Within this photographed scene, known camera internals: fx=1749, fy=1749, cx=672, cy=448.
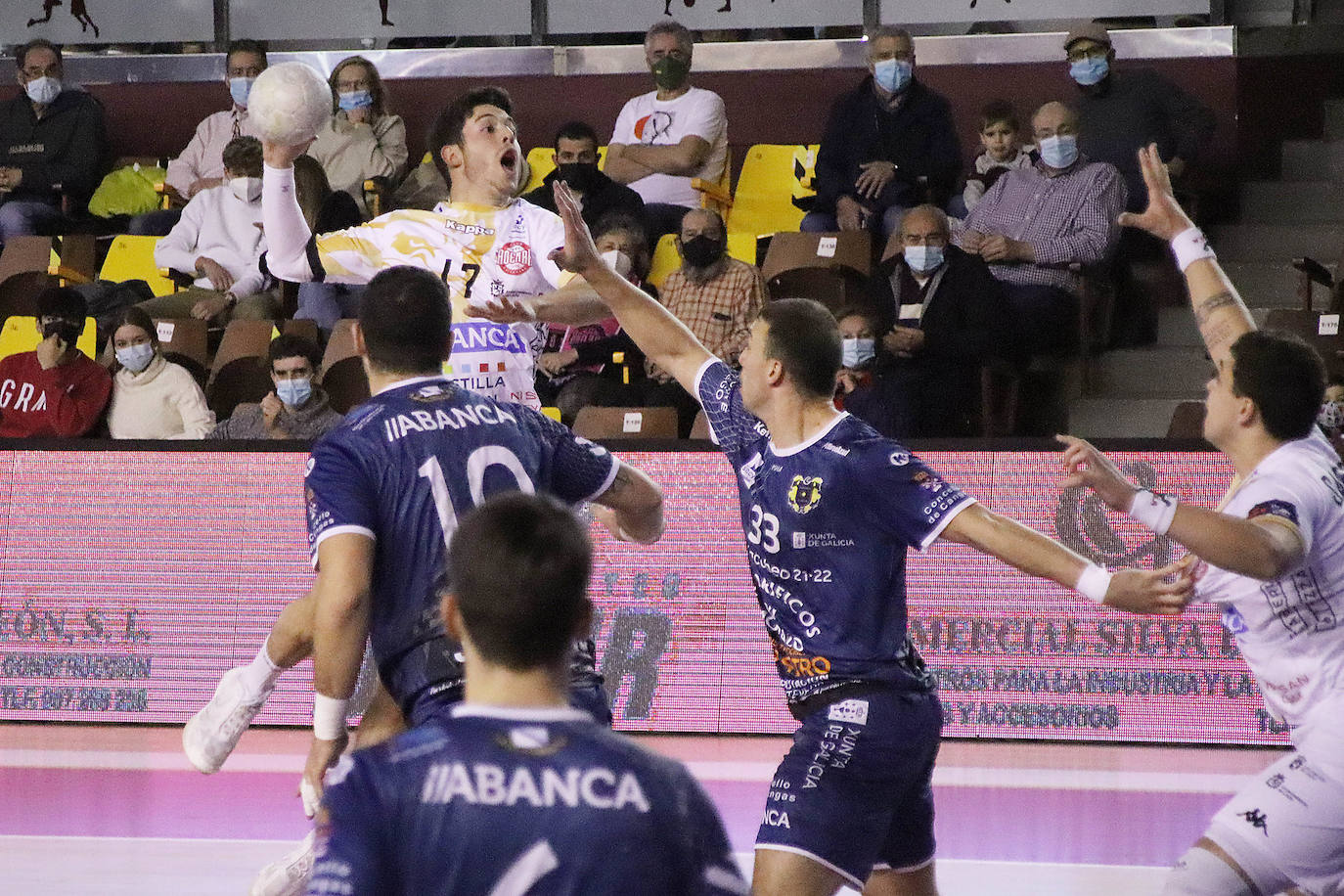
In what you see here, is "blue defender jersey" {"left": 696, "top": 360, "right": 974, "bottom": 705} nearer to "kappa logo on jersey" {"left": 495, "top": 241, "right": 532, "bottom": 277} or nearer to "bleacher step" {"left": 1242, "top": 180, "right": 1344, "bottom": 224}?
"kappa logo on jersey" {"left": 495, "top": 241, "right": 532, "bottom": 277}

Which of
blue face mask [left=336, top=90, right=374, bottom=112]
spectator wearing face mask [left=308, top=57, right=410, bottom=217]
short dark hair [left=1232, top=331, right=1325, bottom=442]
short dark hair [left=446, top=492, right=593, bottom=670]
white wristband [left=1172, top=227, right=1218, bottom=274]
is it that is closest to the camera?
short dark hair [left=446, top=492, right=593, bottom=670]

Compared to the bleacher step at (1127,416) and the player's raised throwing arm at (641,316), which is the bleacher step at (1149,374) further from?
the player's raised throwing arm at (641,316)

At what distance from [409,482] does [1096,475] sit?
1548 millimetres

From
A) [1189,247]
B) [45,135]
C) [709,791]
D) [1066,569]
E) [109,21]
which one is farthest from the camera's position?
[109,21]

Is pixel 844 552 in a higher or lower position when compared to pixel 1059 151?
lower

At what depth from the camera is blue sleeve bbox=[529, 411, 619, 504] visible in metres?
4.24

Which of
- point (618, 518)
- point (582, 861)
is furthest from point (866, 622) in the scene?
point (582, 861)

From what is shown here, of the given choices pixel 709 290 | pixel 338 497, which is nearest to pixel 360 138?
pixel 709 290

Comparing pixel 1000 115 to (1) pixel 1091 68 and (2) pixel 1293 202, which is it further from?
(2) pixel 1293 202

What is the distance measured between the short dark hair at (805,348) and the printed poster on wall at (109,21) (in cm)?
1138

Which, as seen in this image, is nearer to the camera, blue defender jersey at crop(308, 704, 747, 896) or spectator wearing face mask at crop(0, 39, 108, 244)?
blue defender jersey at crop(308, 704, 747, 896)

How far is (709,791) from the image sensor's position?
289 inches

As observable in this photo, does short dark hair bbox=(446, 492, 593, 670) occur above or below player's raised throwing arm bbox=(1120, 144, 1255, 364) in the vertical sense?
below

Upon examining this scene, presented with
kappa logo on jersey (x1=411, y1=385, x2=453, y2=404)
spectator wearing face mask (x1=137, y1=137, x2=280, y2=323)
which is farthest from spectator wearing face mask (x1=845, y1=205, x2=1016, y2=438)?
kappa logo on jersey (x1=411, y1=385, x2=453, y2=404)
